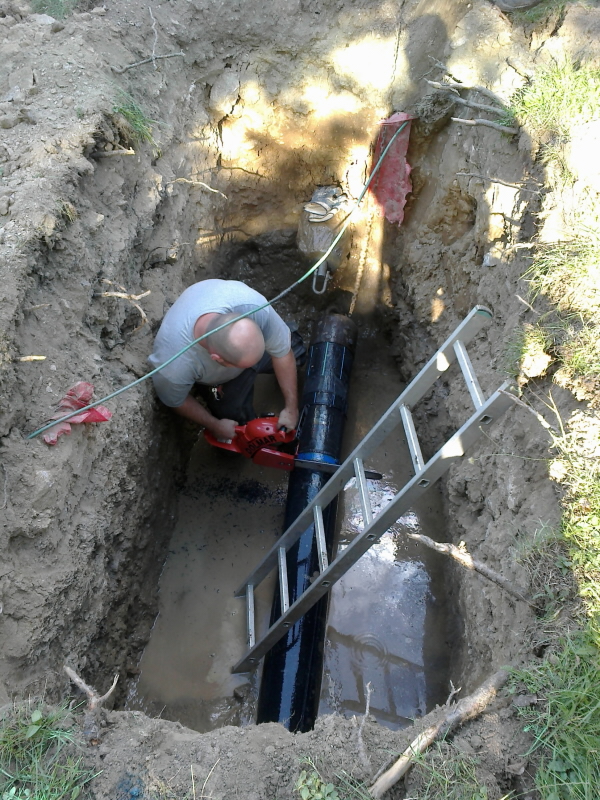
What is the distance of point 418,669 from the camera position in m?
3.00

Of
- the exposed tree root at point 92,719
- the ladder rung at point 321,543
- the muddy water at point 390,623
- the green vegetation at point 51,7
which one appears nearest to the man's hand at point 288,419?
the muddy water at point 390,623

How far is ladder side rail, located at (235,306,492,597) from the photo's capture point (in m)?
2.27

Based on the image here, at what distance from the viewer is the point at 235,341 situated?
2.77m

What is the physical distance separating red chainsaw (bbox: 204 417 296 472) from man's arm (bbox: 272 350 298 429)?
54 mm

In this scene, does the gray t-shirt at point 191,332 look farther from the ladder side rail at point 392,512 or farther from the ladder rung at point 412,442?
the ladder side rail at point 392,512

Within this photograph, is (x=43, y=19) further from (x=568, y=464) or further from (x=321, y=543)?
(x=568, y=464)

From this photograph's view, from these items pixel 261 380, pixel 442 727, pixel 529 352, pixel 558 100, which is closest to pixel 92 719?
pixel 442 727

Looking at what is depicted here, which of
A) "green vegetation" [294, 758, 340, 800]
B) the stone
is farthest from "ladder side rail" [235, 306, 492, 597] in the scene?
the stone

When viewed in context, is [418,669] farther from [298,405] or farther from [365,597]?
[298,405]

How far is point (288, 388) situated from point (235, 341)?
83cm

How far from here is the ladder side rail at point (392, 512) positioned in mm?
2004

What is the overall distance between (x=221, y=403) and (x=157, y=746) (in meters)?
2.12

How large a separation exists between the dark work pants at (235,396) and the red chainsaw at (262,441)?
0.18 m

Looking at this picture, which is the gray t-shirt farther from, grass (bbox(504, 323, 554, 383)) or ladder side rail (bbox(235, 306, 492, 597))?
grass (bbox(504, 323, 554, 383))
